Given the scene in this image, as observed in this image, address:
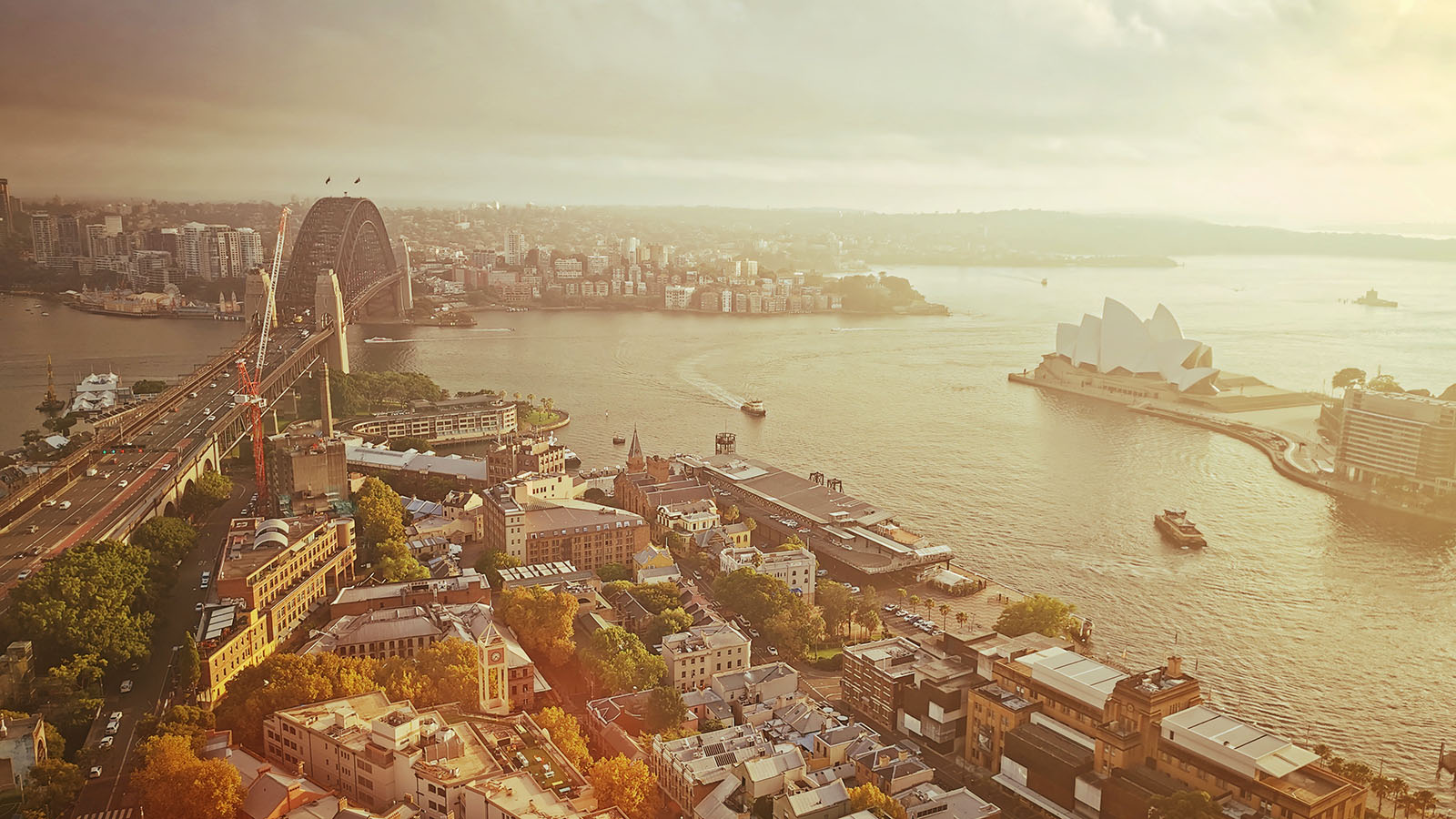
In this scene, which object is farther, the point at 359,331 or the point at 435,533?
the point at 359,331

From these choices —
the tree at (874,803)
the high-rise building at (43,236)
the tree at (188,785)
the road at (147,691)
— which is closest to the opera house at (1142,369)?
the tree at (874,803)

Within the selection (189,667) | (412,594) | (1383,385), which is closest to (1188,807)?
(412,594)

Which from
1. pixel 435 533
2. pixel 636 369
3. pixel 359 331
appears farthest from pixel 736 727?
pixel 359 331

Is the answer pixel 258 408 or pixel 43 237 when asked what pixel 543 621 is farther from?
pixel 43 237

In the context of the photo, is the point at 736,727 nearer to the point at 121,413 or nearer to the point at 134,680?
the point at 134,680

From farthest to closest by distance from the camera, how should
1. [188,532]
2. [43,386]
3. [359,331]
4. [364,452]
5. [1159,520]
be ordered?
[359,331] < [43,386] < [364,452] < [1159,520] < [188,532]
